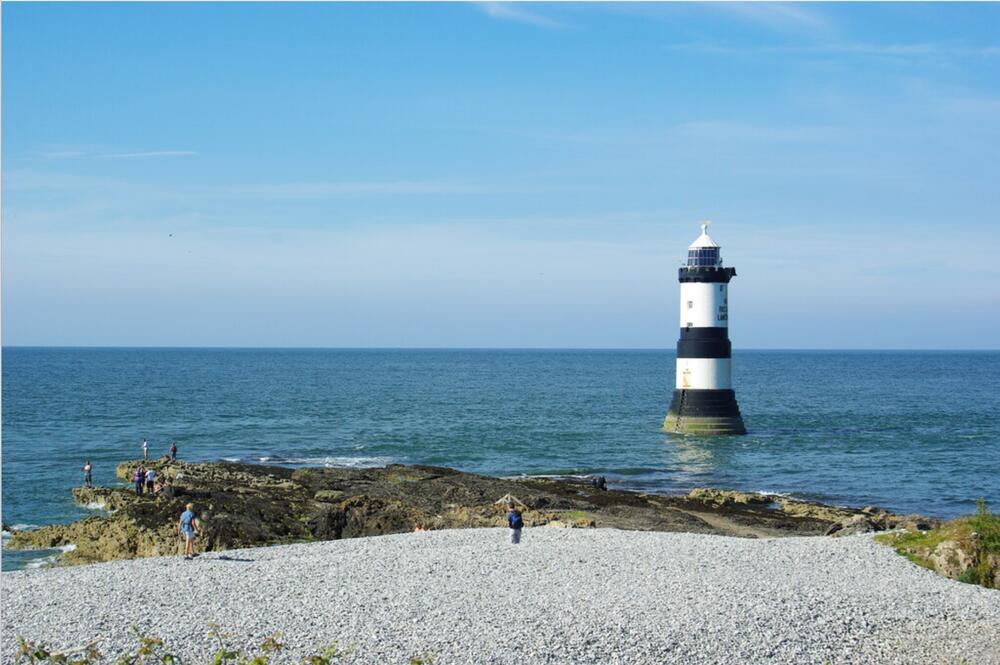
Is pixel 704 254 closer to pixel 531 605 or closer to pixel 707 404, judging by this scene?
pixel 707 404

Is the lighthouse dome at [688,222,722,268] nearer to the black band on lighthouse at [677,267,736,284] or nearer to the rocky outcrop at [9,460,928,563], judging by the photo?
the black band on lighthouse at [677,267,736,284]

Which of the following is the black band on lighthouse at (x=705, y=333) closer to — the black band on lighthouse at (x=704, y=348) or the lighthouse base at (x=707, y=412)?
the black band on lighthouse at (x=704, y=348)

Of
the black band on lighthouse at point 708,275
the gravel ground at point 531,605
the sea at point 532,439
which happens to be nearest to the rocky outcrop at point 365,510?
the sea at point 532,439

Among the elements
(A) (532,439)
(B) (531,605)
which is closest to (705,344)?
(A) (532,439)

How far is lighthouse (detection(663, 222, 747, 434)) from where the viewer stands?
56562 millimetres

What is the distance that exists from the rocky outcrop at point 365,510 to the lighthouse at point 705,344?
13623 mm

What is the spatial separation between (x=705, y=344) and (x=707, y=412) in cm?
403

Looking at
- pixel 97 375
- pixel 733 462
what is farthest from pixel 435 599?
pixel 97 375

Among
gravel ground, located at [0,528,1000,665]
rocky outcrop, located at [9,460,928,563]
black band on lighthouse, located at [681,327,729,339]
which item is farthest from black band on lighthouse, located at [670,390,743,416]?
gravel ground, located at [0,528,1000,665]

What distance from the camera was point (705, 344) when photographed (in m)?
56.4

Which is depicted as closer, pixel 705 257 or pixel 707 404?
pixel 705 257

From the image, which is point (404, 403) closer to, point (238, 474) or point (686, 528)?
point (238, 474)

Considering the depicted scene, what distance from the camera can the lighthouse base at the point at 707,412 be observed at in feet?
189

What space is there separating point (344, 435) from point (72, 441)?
16864 mm
